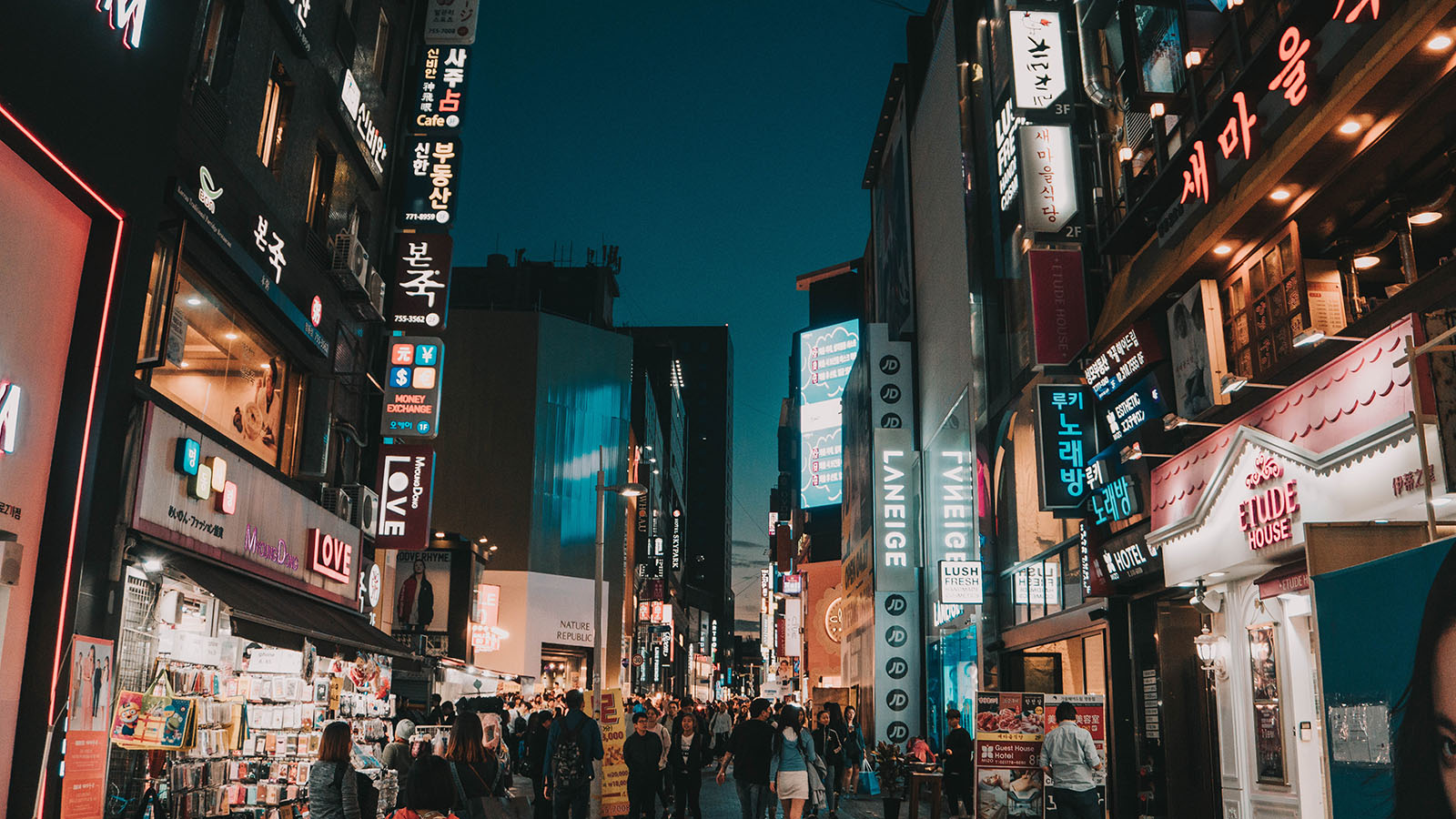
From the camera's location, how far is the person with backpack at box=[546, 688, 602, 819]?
13.0 m

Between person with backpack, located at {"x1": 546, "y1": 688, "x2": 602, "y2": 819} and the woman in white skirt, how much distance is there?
2.34 m

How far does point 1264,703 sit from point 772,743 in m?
6.12

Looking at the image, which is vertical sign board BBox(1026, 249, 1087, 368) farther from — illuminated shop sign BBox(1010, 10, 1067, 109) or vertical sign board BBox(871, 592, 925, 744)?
vertical sign board BBox(871, 592, 925, 744)

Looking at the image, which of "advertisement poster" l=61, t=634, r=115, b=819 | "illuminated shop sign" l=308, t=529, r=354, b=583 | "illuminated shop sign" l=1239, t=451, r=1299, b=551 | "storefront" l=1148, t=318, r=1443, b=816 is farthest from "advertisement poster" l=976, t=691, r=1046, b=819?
"illuminated shop sign" l=308, t=529, r=354, b=583

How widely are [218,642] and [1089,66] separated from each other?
51.7 feet

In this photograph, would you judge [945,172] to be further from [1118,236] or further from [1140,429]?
[1140,429]

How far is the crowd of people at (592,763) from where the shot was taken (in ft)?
28.5

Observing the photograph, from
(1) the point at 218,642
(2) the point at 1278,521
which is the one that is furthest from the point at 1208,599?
(1) the point at 218,642

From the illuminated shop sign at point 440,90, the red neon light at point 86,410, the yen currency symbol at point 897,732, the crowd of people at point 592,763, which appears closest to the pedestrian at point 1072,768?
the crowd of people at point 592,763

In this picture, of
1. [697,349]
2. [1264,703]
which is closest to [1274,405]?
[1264,703]

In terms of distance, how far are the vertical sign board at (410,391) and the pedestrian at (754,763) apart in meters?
9.25

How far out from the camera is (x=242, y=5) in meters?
13.6

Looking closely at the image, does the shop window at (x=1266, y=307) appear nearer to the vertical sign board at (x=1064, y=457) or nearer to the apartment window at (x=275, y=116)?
the vertical sign board at (x=1064, y=457)

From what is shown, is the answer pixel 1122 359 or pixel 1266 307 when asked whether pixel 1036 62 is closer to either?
pixel 1122 359
